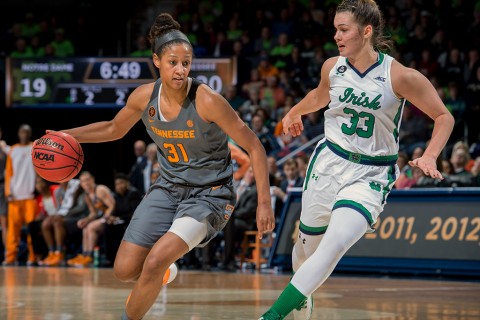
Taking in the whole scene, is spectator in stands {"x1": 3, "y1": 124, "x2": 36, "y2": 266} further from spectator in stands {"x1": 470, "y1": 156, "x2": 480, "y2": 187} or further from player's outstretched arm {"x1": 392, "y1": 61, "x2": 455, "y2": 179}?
player's outstretched arm {"x1": 392, "y1": 61, "x2": 455, "y2": 179}

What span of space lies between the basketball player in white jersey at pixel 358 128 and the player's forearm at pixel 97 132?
130cm

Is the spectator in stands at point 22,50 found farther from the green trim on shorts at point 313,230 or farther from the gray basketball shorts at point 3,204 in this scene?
the green trim on shorts at point 313,230

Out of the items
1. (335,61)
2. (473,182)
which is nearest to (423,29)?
(473,182)

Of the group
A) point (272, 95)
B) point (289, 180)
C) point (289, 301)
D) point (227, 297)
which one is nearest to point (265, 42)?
point (272, 95)

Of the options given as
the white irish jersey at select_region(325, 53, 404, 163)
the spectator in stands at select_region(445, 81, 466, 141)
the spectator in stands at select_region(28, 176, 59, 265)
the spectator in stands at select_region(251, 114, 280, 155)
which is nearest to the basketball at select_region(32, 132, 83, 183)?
the white irish jersey at select_region(325, 53, 404, 163)

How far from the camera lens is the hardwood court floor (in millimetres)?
6906

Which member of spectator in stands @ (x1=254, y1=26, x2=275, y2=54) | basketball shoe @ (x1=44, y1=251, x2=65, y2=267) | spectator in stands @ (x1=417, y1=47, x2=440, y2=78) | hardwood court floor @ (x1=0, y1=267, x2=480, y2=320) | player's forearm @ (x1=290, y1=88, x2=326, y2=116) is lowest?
basketball shoe @ (x1=44, y1=251, x2=65, y2=267)

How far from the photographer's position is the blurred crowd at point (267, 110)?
41.9 ft

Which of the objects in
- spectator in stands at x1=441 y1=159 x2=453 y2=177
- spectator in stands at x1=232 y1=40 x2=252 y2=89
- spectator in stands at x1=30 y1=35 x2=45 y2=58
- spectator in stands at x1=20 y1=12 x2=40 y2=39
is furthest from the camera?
spectator in stands at x1=20 y1=12 x2=40 y2=39

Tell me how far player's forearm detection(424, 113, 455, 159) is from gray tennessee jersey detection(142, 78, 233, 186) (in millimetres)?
1275

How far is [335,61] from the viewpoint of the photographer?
5512mm

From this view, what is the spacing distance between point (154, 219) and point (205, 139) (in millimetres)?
565

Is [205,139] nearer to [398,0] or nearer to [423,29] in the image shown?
[423,29]

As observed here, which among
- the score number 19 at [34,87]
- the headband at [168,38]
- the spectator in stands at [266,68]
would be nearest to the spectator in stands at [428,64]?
the spectator in stands at [266,68]
